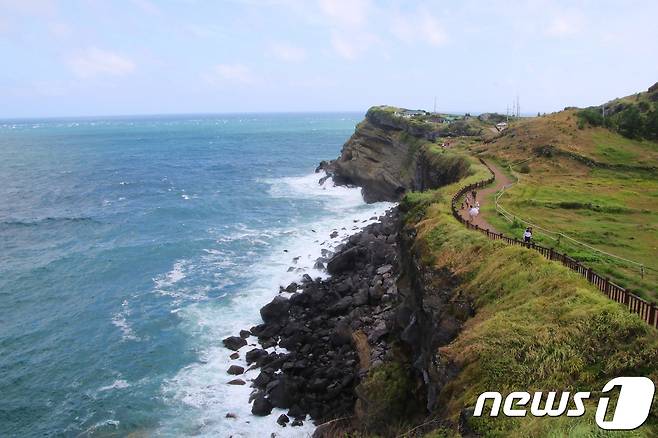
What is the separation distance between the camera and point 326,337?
1337 inches

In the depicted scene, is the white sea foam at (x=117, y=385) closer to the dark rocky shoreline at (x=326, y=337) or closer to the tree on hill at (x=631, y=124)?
the dark rocky shoreline at (x=326, y=337)

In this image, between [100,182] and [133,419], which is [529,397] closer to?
[133,419]

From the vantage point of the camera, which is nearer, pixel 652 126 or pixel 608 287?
pixel 608 287

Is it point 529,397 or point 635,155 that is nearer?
point 529,397

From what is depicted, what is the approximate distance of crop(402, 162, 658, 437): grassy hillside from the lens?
1263 cm

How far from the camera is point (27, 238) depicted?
193ft

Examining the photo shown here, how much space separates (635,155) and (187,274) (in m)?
46.9

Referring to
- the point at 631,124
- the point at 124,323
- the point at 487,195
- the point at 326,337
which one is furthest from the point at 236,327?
the point at 631,124

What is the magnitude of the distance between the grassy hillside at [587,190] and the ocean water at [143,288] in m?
17.4

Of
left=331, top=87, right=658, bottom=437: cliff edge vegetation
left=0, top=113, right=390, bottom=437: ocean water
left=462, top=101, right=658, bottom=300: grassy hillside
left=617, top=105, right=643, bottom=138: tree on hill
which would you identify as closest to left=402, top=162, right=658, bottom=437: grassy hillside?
Answer: left=331, top=87, right=658, bottom=437: cliff edge vegetation

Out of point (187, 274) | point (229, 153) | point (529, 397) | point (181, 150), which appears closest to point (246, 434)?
point (529, 397)

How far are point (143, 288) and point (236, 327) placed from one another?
1270 centimetres

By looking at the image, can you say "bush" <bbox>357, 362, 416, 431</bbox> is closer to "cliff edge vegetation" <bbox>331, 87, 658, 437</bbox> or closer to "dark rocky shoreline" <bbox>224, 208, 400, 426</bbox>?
"cliff edge vegetation" <bbox>331, 87, 658, 437</bbox>

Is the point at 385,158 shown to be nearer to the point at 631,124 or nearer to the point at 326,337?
the point at 631,124
